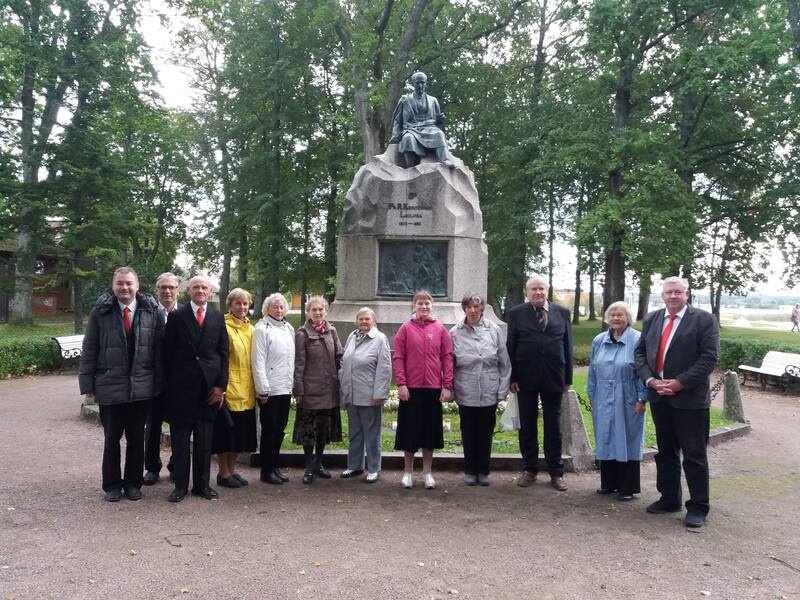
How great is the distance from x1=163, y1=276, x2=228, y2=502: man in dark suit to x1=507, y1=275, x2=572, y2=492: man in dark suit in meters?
2.65

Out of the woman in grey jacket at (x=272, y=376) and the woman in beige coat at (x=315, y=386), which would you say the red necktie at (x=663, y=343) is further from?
the woman in grey jacket at (x=272, y=376)

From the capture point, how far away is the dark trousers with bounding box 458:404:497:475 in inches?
228

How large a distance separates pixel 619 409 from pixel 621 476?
23.0 inches

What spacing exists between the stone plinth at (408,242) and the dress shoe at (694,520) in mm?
5725

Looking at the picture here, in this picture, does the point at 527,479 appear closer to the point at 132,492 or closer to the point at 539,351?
the point at 539,351

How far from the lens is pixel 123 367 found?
5137 millimetres

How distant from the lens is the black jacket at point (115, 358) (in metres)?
5.11

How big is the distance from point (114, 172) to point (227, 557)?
611 inches

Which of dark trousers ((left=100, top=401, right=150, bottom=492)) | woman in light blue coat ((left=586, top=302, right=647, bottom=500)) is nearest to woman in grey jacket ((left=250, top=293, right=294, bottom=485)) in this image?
dark trousers ((left=100, top=401, right=150, bottom=492))

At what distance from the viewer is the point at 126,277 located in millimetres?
5219

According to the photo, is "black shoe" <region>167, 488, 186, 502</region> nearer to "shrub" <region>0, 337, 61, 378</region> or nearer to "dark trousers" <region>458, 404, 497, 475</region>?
"dark trousers" <region>458, 404, 497, 475</region>

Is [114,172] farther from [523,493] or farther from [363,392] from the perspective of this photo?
[523,493]

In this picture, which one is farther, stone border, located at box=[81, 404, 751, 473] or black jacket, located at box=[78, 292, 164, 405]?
stone border, located at box=[81, 404, 751, 473]

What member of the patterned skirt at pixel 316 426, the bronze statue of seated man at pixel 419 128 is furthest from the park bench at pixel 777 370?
the patterned skirt at pixel 316 426
